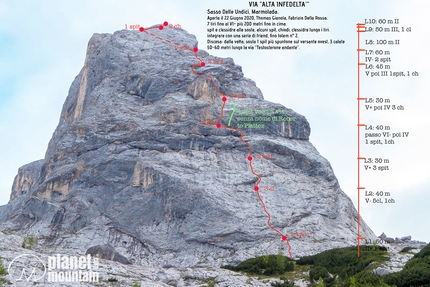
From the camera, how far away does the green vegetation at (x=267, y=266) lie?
65.2 meters

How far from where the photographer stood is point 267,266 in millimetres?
67938

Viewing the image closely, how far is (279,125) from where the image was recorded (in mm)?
106562

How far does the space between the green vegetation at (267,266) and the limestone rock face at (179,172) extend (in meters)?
9.94

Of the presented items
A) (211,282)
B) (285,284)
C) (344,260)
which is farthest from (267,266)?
(211,282)

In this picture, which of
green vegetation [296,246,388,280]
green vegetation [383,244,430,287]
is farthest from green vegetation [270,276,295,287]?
green vegetation [383,244,430,287]

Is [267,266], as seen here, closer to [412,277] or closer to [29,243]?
[412,277]

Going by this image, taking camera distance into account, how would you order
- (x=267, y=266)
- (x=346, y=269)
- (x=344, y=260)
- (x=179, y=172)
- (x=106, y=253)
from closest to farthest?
(x=346, y=269) < (x=344, y=260) < (x=267, y=266) < (x=106, y=253) < (x=179, y=172)

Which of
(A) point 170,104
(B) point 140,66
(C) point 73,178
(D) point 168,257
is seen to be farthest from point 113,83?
(D) point 168,257

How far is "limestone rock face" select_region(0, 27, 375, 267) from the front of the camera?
283 ft

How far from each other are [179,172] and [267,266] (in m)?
29.6

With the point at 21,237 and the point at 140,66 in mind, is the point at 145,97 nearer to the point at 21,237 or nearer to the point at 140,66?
the point at 140,66

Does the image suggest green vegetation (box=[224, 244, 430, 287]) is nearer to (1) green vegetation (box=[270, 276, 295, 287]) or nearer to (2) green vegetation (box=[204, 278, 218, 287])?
(1) green vegetation (box=[270, 276, 295, 287])

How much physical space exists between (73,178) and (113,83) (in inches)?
891

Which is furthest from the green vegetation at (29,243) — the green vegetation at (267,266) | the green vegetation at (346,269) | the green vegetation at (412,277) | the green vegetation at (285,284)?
the green vegetation at (412,277)
